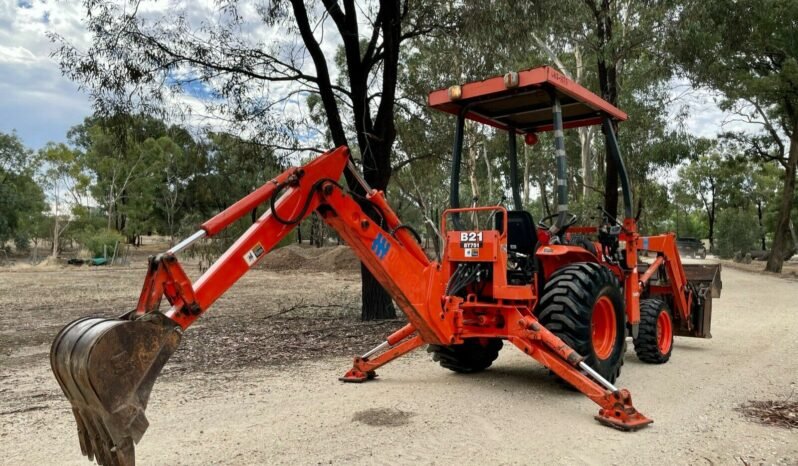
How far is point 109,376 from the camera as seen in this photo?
318cm

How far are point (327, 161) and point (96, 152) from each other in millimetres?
48131

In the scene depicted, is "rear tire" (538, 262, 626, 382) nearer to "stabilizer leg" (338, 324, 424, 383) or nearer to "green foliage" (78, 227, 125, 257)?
"stabilizer leg" (338, 324, 424, 383)

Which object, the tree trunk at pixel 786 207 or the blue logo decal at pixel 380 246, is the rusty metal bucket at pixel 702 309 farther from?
the tree trunk at pixel 786 207

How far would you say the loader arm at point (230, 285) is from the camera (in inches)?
126

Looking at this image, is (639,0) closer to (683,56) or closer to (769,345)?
(683,56)

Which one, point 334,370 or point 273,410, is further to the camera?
point 334,370

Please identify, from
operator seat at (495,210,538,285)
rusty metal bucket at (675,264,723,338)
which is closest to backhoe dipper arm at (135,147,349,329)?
operator seat at (495,210,538,285)

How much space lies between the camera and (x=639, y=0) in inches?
582

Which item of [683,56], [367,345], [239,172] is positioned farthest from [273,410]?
[683,56]

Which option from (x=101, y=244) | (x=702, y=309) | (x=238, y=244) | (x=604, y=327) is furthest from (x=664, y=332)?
(x=101, y=244)

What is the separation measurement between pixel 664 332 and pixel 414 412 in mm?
4150

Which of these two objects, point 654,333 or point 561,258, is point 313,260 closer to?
point 654,333

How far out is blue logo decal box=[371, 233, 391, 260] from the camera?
16.9ft

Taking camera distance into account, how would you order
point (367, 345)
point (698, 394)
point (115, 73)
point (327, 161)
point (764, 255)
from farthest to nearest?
1. point (764, 255)
2. point (115, 73)
3. point (367, 345)
4. point (698, 394)
5. point (327, 161)
